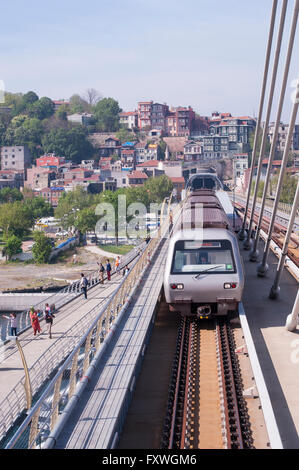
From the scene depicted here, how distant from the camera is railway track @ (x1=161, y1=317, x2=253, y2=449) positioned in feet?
21.6

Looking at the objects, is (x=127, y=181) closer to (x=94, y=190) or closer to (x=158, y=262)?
(x=94, y=190)

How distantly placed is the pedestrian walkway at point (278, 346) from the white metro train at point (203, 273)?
874mm

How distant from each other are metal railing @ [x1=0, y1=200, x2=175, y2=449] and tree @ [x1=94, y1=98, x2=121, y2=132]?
5037 inches

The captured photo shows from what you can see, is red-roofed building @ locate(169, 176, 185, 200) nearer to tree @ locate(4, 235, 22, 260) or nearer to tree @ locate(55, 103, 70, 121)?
tree @ locate(4, 235, 22, 260)

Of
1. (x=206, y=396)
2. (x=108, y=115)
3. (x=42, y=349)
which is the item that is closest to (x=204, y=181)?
(x=42, y=349)

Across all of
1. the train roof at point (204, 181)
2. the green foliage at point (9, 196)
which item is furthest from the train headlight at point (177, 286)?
the green foliage at point (9, 196)

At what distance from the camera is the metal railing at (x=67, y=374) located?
217 inches

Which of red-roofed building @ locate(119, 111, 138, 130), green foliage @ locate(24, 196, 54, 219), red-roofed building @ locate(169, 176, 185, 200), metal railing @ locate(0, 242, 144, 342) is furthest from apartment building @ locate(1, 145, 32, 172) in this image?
metal railing @ locate(0, 242, 144, 342)

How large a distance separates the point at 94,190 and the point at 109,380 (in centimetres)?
8705

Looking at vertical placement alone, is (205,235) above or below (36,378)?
above

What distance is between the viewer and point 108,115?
146250 millimetres

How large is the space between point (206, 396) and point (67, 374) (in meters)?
6.23

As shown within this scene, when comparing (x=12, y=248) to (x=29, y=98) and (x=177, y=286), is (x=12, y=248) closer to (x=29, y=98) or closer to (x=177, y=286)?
(x=177, y=286)

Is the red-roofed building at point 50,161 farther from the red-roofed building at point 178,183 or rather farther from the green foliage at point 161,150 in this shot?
the red-roofed building at point 178,183
